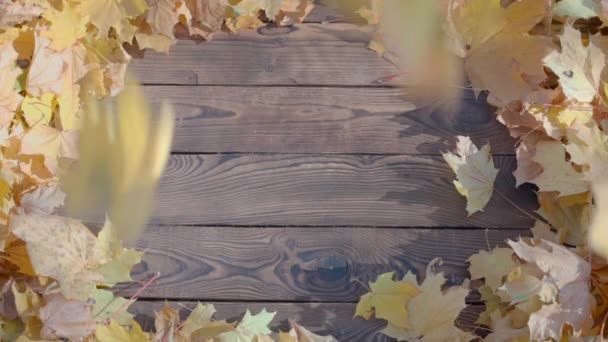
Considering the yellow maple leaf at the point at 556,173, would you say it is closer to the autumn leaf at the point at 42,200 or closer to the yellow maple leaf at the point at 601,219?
the yellow maple leaf at the point at 601,219

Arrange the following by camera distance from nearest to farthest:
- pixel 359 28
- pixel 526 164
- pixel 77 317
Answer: pixel 77 317
pixel 526 164
pixel 359 28

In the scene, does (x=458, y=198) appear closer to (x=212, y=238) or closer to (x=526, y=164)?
(x=526, y=164)

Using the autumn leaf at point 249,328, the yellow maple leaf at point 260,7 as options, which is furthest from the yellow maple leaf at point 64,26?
the autumn leaf at point 249,328

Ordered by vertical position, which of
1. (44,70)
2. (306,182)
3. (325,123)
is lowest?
(306,182)

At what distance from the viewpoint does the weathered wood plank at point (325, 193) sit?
1.44 m

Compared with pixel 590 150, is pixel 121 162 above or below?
below

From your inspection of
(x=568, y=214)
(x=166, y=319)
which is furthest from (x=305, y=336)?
(x=568, y=214)

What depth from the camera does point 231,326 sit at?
1.35 metres

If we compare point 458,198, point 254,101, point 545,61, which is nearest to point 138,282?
point 254,101

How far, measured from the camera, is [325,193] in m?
1.45

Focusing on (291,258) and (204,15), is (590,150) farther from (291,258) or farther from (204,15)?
(204,15)

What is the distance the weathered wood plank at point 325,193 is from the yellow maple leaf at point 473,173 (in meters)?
0.03

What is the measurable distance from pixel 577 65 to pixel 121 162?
1010 millimetres

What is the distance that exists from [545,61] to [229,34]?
27.9 inches
